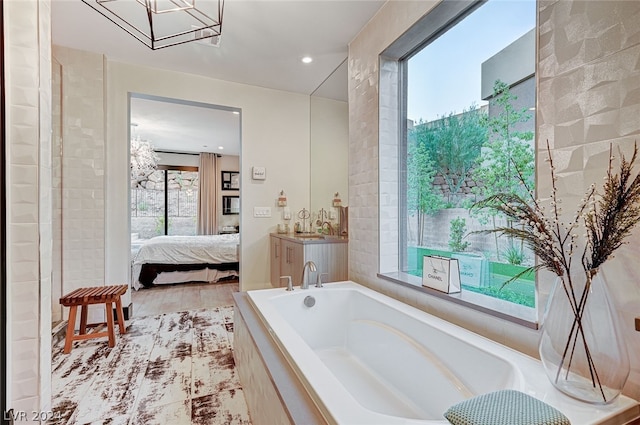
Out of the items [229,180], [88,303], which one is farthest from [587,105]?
[229,180]

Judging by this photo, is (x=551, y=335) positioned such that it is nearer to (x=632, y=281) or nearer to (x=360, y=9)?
(x=632, y=281)

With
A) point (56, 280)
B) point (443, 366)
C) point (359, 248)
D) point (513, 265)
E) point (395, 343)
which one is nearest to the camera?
point (443, 366)

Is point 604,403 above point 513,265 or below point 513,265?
below

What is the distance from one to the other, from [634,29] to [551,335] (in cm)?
101

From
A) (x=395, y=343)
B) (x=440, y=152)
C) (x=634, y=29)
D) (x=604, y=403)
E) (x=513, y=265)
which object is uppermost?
(x=634, y=29)

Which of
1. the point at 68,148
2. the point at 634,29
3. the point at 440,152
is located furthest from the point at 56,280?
the point at 634,29

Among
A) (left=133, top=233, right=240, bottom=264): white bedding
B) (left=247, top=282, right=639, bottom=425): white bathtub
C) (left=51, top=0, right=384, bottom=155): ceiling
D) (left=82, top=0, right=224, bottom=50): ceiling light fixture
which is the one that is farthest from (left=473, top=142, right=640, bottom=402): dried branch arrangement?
(left=133, top=233, right=240, bottom=264): white bedding

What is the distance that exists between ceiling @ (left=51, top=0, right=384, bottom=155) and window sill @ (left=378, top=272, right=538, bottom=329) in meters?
2.02

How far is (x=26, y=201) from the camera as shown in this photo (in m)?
1.06

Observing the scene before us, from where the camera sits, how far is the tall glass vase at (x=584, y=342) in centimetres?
94

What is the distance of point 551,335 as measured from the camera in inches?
40.0

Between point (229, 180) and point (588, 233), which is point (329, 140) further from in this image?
point (229, 180)

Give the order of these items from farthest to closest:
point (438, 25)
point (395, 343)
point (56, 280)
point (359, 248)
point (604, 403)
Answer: point (56, 280)
point (359, 248)
point (438, 25)
point (395, 343)
point (604, 403)

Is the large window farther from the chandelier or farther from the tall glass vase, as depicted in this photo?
the chandelier
